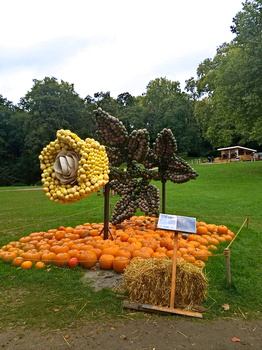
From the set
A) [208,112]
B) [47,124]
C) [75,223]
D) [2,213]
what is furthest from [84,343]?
[208,112]

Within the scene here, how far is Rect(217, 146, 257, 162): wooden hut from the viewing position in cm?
4128

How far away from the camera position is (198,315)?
3910 mm

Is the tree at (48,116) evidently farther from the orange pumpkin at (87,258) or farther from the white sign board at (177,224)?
the white sign board at (177,224)

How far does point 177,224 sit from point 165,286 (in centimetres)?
89

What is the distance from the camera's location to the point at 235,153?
43.5 m

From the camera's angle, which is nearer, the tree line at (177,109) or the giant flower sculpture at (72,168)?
the giant flower sculpture at (72,168)

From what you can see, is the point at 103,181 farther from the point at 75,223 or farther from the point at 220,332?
the point at 75,223

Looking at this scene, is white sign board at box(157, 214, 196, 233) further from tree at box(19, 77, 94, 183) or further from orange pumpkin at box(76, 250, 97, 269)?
tree at box(19, 77, 94, 183)

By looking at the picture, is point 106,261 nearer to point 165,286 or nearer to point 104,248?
point 104,248

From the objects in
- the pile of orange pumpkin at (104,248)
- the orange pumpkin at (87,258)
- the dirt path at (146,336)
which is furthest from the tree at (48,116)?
the dirt path at (146,336)

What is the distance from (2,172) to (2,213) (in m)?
29.5

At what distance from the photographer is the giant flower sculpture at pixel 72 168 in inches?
202

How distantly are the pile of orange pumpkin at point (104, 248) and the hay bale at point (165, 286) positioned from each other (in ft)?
2.89

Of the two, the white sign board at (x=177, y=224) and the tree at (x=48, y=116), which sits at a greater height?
the tree at (x=48, y=116)
